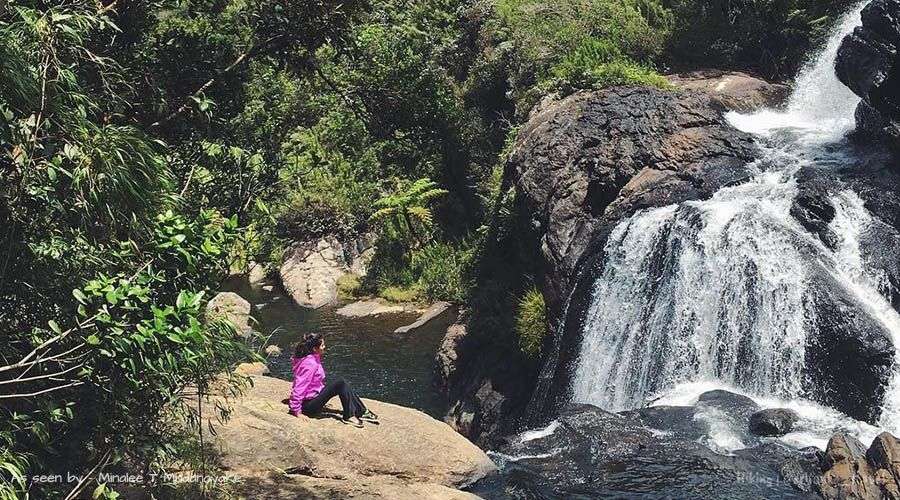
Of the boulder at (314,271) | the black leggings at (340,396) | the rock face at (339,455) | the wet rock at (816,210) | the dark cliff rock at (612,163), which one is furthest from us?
the boulder at (314,271)

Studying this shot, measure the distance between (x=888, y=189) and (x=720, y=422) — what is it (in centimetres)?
615

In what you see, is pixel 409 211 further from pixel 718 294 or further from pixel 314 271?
pixel 718 294

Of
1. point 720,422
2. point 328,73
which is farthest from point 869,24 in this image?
point 328,73

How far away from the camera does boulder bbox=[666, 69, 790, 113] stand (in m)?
21.0

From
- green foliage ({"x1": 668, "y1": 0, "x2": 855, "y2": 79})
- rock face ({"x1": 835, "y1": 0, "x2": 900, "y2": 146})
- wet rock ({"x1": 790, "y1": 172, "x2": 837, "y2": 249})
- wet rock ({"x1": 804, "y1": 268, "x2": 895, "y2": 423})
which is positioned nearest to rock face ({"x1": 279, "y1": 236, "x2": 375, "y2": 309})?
green foliage ({"x1": 668, "y1": 0, "x2": 855, "y2": 79})

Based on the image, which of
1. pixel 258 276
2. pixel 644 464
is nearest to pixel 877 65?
pixel 644 464

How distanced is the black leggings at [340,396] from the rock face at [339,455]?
0.46 feet

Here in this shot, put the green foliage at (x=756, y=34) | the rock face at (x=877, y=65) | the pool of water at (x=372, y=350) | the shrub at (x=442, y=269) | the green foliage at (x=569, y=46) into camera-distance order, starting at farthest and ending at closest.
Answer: the shrub at (x=442, y=269)
the green foliage at (x=756, y=34)
the green foliage at (x=569, y=46)
the pool of water at (x=372, y=350)
the rock face at (x=877, y=65)

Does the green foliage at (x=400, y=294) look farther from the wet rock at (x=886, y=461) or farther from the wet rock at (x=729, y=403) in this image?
the wet rock at (x=886, y=461)

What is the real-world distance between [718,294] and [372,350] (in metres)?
10.5

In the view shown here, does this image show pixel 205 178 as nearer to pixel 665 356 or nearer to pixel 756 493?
pixel 756 493

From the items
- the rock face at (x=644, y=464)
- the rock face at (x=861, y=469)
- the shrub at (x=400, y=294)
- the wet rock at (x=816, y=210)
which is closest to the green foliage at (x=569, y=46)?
the shrub at (x=400, y=294)

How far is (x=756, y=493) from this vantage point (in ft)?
30.6

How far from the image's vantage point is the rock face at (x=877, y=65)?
51.3ft
